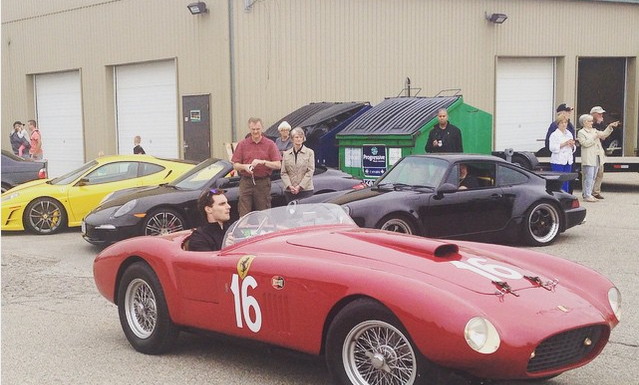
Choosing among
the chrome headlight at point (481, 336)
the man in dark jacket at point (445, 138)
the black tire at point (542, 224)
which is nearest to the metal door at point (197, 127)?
the man in dark jacket at point (445, 138)

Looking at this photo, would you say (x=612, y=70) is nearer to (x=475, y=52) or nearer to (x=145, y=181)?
(x=475, y=52)

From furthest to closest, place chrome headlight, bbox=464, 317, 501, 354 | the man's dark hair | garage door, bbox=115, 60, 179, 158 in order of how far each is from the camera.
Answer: garage door, bbox=115, 60, 179, 158 → the man's dark hair → chrome headlight, bbox=464, 317, 501, 354

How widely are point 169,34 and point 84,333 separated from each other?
1435 centimetres

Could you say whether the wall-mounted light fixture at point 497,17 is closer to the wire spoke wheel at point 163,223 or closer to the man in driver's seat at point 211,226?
the wire spoke wheel at point 163,223

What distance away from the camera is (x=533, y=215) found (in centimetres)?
1015

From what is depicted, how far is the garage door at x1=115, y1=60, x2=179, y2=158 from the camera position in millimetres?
20188

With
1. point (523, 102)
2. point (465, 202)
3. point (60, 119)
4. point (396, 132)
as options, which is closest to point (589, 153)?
point (396, 132)

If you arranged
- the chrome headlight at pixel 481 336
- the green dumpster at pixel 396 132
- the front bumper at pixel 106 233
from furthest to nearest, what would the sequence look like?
the green dumpster at pixel 396 132
the front bumper at pixel 106 233
the chrome headlight at pixel 481 336

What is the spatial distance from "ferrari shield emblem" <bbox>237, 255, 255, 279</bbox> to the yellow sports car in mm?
8049

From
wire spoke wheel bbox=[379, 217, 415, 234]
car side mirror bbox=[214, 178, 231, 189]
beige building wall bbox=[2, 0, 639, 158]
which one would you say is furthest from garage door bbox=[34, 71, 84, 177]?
wire spoke wheel bbox=[379, 217, 415, 234]

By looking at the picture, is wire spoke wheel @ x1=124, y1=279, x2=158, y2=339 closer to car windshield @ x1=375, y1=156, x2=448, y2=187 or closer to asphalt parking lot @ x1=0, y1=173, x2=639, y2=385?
asphalt parking lot @ x1=0, y1=173, x2=639, y2=385

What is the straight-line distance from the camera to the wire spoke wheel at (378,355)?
4.04 meters

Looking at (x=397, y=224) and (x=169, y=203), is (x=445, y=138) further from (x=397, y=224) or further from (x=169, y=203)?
(x=169, y=203)

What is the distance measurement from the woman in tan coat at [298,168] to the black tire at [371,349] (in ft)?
20.4
